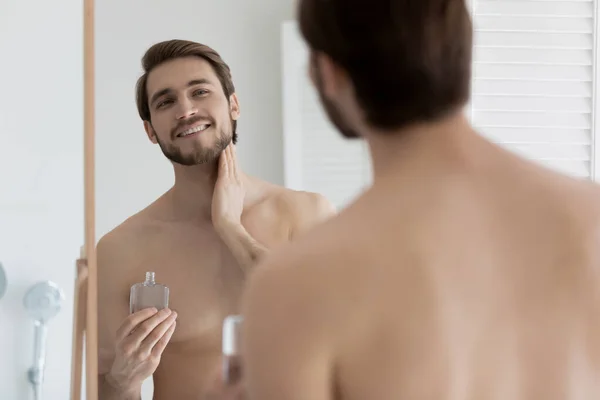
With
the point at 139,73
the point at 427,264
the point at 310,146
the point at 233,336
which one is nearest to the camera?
the point at 427,264

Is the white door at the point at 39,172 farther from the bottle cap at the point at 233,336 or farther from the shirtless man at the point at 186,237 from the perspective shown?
the bottle cap at the point at 233,336

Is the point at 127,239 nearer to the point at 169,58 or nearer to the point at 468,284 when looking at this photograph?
the point at 169,58

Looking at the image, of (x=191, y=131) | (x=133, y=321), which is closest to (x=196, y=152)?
(x=191, y=131)

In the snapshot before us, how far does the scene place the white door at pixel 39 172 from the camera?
1.04 metres

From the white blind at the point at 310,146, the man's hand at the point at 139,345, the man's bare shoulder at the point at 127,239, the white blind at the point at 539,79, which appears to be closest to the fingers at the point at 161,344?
the man's hand at the point at 139,345

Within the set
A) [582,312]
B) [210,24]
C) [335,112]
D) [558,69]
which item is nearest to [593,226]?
[582,312]

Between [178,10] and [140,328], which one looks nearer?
[140,328]

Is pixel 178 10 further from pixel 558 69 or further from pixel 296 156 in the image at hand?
pixel 558 69

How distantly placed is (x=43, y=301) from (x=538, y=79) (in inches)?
38.4

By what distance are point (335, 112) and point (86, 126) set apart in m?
0.43

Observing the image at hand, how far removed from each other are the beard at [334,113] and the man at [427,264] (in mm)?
27

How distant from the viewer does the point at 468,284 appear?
1.84 feet

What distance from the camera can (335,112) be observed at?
0.63 m

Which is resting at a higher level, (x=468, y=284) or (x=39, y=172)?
(x=39, y=172)
